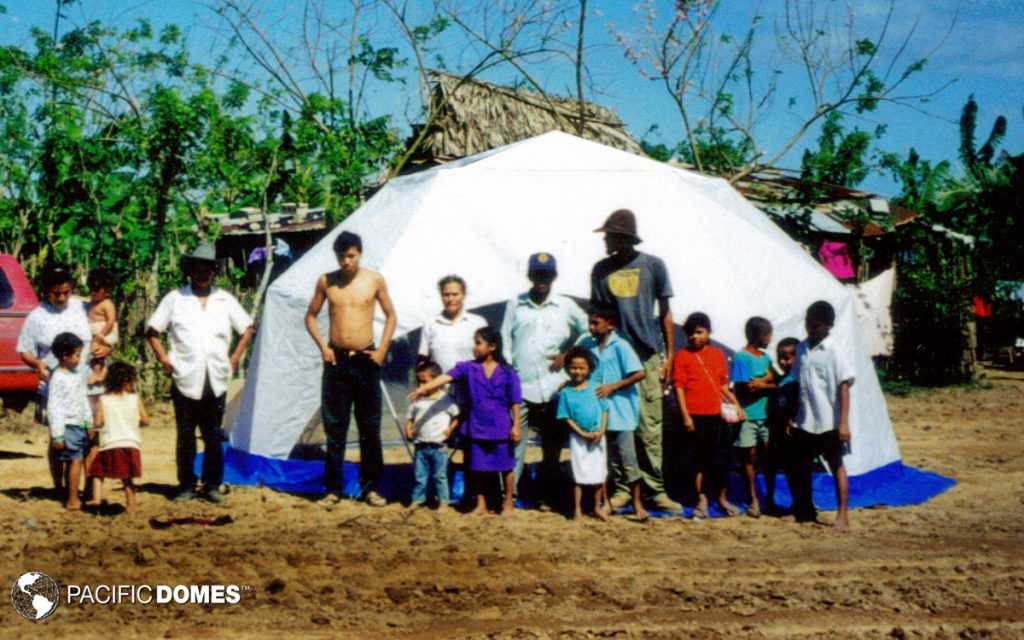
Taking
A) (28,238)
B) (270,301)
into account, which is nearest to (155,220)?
(28,238)

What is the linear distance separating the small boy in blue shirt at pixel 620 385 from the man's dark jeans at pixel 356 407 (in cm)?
136

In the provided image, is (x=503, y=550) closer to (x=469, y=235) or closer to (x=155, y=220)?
(x=469, y=235)

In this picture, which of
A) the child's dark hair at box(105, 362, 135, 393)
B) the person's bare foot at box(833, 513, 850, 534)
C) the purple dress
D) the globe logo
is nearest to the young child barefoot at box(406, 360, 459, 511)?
the purple dress

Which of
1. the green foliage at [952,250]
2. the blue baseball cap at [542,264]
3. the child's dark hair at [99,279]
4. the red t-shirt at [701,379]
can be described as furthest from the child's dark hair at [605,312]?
the green foliage at [952,250]

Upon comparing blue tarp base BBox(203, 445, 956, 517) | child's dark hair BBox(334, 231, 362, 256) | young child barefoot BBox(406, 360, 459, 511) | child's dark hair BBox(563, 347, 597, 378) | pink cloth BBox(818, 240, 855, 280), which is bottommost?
blue tarp base BBox(203, 445, 956, 517)

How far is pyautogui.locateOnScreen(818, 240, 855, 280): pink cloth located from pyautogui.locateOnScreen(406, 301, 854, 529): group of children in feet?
31.3

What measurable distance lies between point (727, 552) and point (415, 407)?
7.06 ft

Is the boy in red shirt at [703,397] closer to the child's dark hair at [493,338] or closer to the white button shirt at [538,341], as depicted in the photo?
the white button shirt at [538,341]

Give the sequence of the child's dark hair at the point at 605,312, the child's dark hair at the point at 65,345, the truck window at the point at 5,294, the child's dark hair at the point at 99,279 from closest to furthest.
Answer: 1. the child's dark hair at the point at 65,345
2. the child's dark hair at the point at 605,312
3. the child's dark hair at the point at 99,279
4. the truck window at the point at 5,294

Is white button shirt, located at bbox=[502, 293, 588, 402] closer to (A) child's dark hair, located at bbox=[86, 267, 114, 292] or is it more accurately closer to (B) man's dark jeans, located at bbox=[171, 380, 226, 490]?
(B) man's dark jeans, located at bbox=[171, 380, 226, 490]

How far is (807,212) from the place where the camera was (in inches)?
545

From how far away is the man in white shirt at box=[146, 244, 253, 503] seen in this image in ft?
23.4

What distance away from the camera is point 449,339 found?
7438 millimetres

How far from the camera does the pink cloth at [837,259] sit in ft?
55.1
